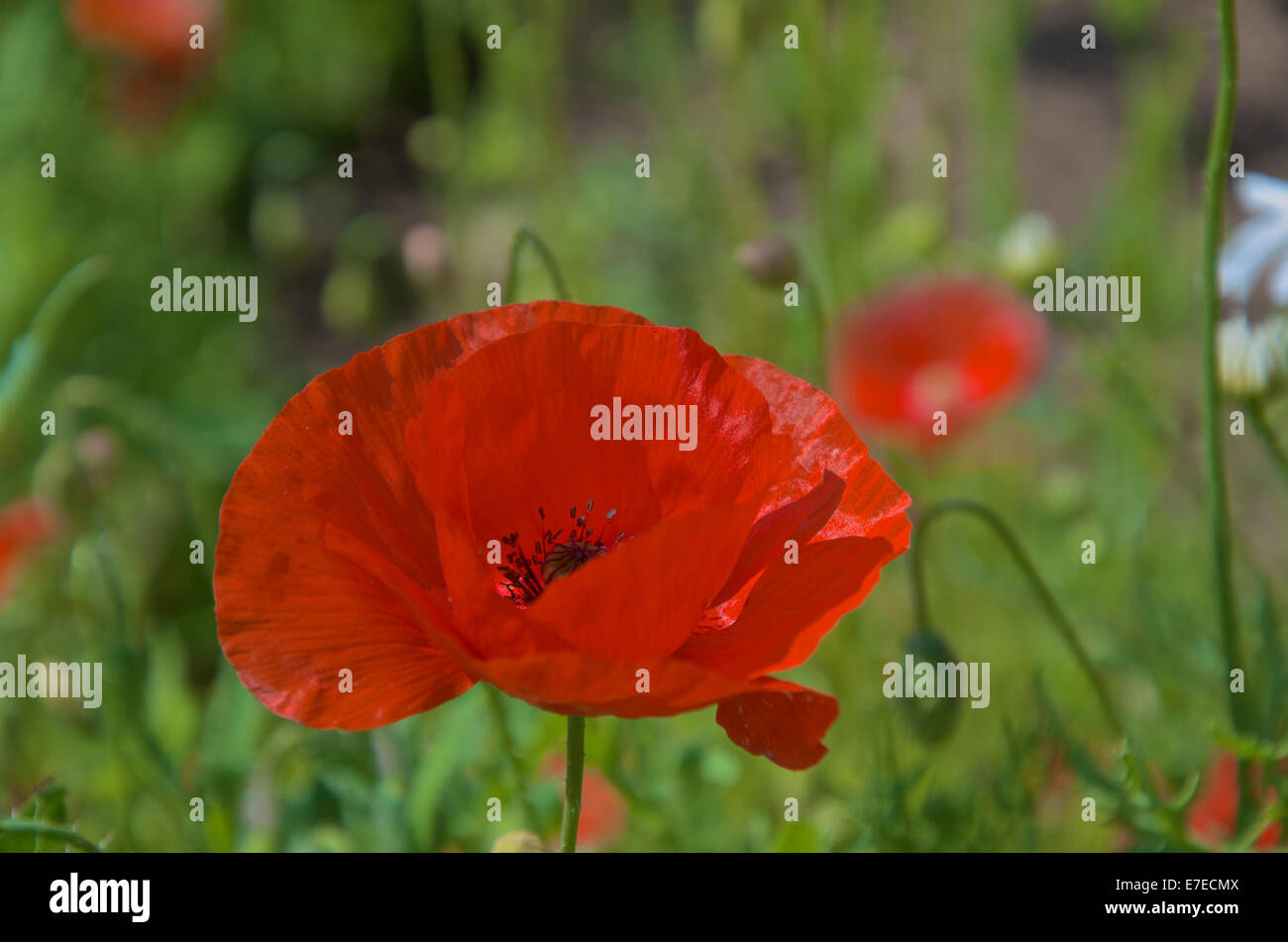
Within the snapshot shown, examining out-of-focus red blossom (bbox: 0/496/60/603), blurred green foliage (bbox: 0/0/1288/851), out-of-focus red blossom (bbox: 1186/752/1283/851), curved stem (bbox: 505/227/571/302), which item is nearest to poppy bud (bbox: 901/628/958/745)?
blurred green foliage (bbox: 0/0/1288/851)

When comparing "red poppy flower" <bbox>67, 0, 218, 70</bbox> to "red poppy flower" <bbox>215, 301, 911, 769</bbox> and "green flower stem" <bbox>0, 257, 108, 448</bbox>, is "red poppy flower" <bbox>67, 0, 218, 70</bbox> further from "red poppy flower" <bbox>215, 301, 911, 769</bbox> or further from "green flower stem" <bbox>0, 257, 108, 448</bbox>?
"red poppy flower" <bbox>215, 301, 911, 769</bbox>

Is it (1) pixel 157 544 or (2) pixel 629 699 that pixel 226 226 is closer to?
(1) pixel 157 544

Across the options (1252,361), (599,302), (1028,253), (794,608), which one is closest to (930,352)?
(1028,253)

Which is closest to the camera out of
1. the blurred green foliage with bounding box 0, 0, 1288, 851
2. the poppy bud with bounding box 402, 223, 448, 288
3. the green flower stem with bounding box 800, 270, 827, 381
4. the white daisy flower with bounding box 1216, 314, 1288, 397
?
the white daisy flower with bounding box 1216, 314, 1288, 397

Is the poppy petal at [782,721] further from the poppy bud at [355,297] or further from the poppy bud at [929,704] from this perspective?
the poppy bud at [355,297]

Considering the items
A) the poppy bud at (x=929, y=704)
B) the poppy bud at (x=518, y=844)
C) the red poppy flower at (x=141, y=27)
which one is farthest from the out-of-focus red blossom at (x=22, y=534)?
the red poppy flower at (x=141, y=27)

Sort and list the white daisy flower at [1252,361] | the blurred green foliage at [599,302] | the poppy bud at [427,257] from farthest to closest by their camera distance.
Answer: the poppy bud at [427,257] → the blurred green foliage at [599,302] → the white daisy flower at [1252,361]
